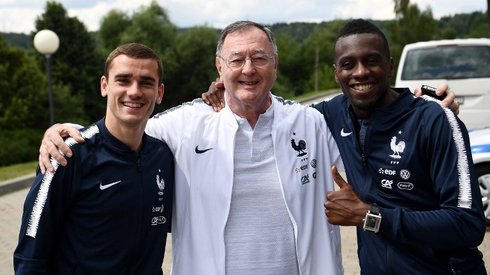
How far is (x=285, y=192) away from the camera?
312cm

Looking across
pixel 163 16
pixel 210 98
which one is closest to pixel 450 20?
pixel 163 16

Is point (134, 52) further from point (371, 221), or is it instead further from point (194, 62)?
point (194, 62)

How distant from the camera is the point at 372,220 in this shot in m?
2.69

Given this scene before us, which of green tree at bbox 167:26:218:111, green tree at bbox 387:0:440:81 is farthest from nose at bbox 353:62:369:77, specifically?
green tree at bbox 387:0:440:81

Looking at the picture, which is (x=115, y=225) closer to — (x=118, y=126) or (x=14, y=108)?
(x=118, y=126)

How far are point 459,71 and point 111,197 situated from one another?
8.81m

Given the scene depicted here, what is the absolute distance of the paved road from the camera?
632cm

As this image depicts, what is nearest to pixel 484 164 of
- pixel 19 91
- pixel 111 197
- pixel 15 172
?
pixel 111 197

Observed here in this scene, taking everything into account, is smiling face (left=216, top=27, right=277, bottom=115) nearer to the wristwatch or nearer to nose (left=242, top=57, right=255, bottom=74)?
nose (left=242, top=57, right=255, bottom=74)

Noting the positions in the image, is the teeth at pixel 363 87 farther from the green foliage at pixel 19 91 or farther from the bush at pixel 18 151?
the green foliage at pixel 19 91

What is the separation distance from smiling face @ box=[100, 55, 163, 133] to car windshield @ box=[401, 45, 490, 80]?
8291mm

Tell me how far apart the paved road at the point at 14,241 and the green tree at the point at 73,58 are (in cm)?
3951

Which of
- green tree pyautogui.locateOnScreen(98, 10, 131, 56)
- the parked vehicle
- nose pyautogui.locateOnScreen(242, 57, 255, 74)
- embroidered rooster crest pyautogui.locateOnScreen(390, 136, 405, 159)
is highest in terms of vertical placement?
green tree pyautogui.locateOnScreen(98, 10, 131, 56)

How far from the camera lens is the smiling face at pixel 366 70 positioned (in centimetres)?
292
